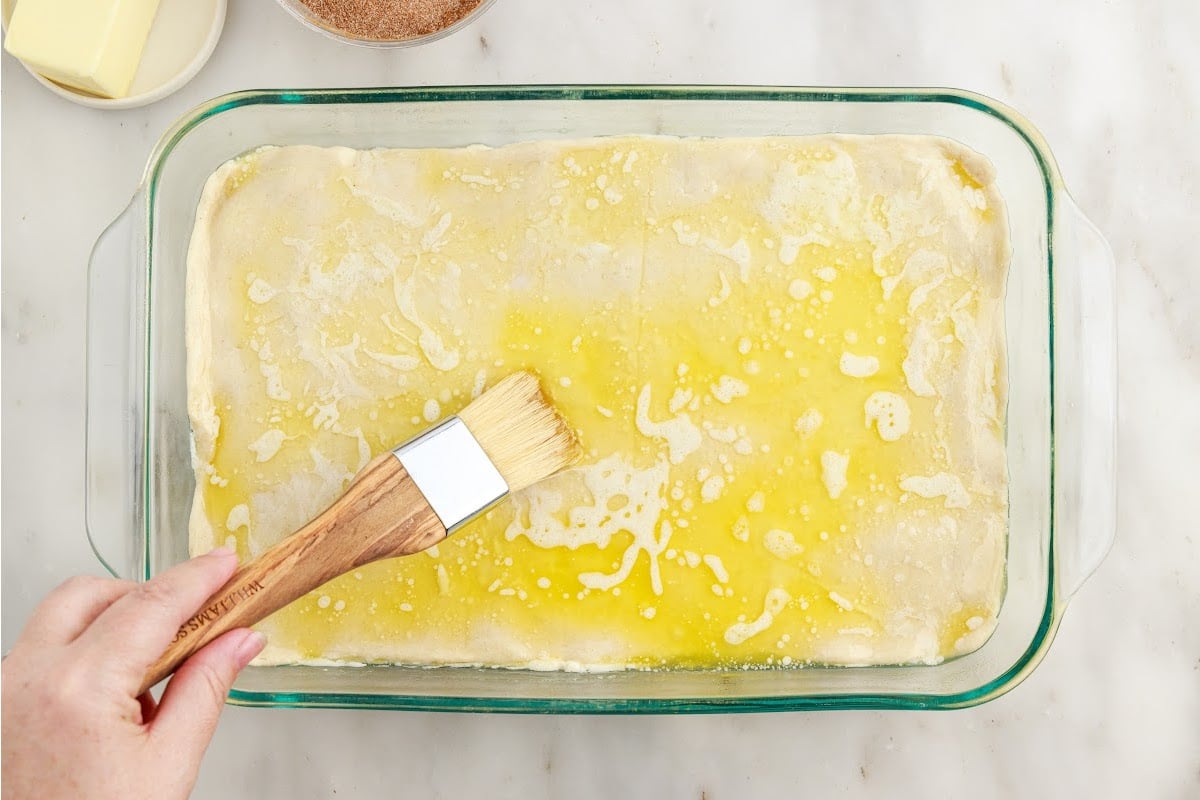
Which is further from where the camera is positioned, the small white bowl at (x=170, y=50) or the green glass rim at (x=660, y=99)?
the small white bowl at (x=170, y=50)

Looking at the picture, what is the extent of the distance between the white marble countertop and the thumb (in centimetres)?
35

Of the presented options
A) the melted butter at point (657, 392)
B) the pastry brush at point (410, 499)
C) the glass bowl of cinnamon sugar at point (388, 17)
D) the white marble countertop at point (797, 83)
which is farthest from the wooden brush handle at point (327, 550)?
the glass bowl of cinnamon sugar at point (388, 17)

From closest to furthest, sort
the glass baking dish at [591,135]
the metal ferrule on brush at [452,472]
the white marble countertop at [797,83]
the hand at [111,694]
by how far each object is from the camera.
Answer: the hand at [111,694], the metal ferrule on brush at [452,472], the glass baking dish at [591,135], the white marble countertop at [797,83]

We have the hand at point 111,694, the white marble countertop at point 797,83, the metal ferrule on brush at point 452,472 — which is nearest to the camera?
the hand at point 111,694

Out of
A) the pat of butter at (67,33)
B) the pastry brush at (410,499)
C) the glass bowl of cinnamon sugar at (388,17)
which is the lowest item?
the pastry brush at (410,499)

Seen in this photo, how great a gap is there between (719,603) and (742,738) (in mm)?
233

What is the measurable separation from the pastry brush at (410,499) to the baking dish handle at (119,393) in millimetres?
270

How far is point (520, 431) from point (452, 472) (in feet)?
0.28

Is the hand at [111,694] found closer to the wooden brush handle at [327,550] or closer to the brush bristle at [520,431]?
the wooden brush handle at [327,550]

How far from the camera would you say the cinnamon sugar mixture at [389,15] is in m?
1.03

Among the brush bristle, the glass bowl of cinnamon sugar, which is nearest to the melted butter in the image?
the brush bristle

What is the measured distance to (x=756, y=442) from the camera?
3.19 ft

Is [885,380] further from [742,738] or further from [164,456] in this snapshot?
[164,456]

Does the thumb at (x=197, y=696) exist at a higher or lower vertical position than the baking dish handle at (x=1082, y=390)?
lower
